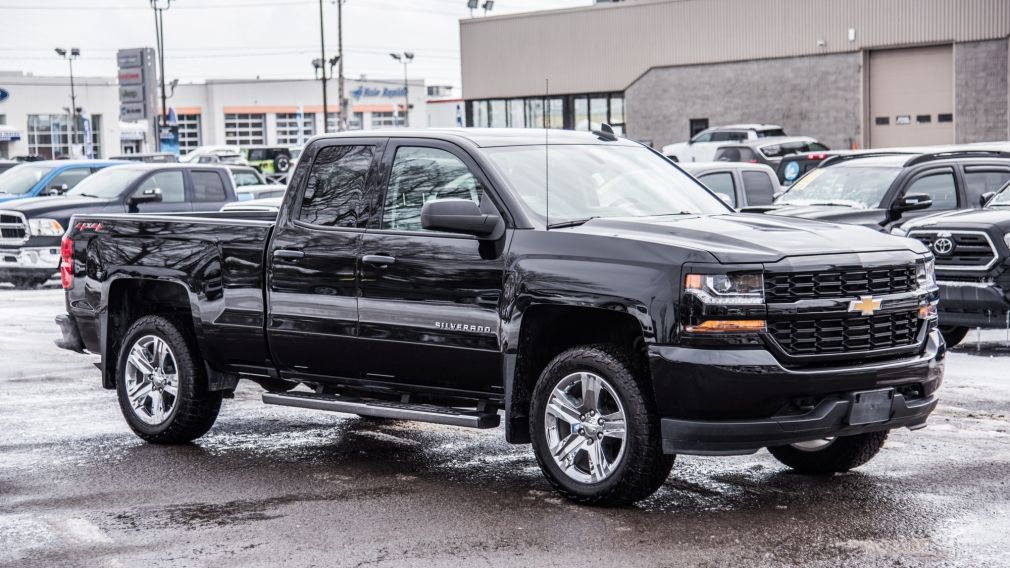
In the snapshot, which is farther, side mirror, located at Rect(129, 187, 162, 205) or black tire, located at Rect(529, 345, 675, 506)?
side mirror, located at Rect(129, 187, 162, 205)

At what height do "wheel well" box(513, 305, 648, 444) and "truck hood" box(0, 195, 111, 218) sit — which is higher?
"truck hood" box(0, 195, 111, 218)

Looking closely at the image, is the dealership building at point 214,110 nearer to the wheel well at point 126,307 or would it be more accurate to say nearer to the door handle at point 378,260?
the wheel well at point 126,307

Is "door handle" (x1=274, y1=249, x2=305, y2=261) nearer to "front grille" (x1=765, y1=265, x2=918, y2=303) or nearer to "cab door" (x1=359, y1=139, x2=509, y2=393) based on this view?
"cab door" (x1=359, y1=139, x2=509, y2=393)

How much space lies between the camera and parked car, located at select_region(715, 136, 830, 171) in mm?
36719

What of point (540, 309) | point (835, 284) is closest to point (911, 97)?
point (540, 309)

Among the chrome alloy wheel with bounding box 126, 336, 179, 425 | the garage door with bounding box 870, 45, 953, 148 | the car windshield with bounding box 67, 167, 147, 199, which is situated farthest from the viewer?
the garage door with bounding box 870, 45, 953, 148

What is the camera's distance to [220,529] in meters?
6.44

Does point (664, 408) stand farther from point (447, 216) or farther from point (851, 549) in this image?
point (447, 216)

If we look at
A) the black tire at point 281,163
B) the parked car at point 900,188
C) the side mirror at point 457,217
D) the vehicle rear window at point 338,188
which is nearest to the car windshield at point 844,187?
the parked car at point 900,188

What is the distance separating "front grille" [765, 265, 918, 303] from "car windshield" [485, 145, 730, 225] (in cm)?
129

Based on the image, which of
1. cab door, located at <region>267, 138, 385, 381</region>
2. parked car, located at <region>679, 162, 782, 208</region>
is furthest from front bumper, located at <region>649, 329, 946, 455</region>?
parked car, located at <region>679, 162, 782, 208</region>

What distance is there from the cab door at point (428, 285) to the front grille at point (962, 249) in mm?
6571

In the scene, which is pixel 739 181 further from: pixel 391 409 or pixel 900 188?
pixel 391 409

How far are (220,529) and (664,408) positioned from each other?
7.20ft
